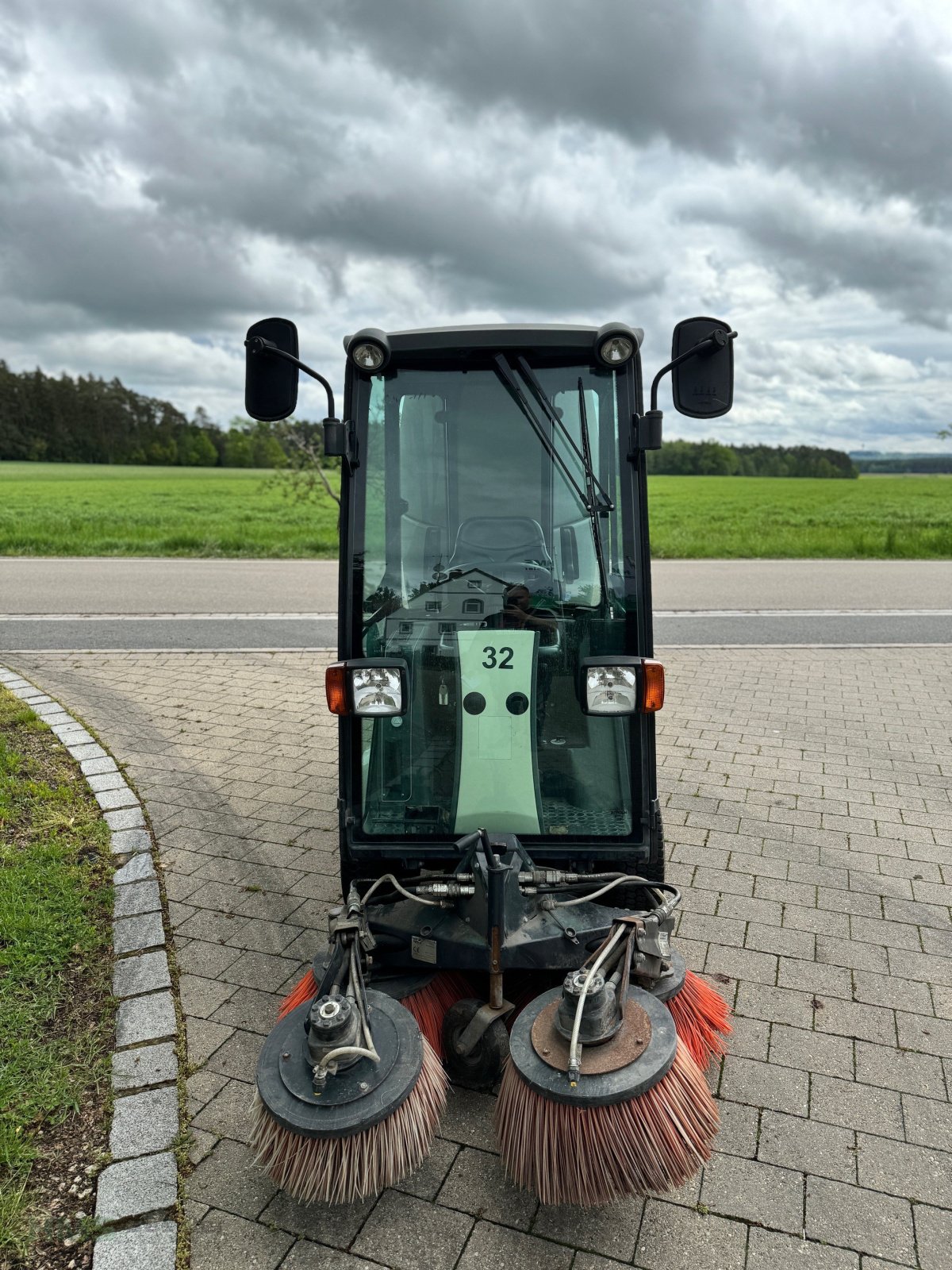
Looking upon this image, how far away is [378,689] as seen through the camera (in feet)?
10.2

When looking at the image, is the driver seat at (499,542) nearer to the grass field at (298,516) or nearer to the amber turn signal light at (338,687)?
the amber turn signal light at (338,687)

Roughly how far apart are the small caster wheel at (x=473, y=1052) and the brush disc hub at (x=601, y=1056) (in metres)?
0.30

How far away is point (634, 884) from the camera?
10.3 feet

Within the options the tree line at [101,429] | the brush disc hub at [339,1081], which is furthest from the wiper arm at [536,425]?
the tree line at [101,429]

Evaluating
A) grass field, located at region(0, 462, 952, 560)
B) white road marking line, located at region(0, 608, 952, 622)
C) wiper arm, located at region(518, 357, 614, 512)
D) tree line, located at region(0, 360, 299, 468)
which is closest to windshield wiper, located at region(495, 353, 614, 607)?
wiper arm, located at region(518, 357, 614, 512)

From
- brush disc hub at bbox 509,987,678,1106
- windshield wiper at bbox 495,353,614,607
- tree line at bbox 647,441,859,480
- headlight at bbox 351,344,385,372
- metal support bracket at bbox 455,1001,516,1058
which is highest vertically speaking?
tree line at bbox 647,441,859,480

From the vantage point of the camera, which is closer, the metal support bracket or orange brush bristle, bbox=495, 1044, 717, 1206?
orange brush bristle, bbox=495, 1044, 717, 1206

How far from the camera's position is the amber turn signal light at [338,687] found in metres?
3.11

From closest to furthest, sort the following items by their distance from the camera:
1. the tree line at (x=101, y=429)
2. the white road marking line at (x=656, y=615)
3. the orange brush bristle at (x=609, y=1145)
Answer: the orange brush bristle at (x=609, y=1145) → the white road marking line at (x=656, y=615) → the tree line at (x=101, y=429)

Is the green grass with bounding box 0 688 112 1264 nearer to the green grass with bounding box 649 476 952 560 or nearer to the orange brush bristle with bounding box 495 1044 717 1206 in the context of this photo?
the orange brush bristle with bounding box 495 1044 717 1206

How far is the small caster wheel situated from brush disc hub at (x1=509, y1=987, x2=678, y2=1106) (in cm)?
30

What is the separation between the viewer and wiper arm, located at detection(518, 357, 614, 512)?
3.15 meters

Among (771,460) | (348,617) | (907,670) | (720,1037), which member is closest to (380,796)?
(348,617)

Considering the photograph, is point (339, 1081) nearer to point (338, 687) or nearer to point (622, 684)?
point (338, 687)
